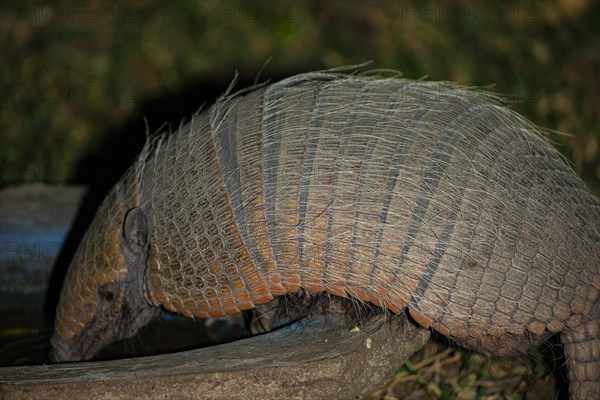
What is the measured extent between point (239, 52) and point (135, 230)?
484 cm

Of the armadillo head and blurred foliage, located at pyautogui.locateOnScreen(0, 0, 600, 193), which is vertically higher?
the armadillo head

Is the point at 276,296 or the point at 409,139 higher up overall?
the point at 409,139

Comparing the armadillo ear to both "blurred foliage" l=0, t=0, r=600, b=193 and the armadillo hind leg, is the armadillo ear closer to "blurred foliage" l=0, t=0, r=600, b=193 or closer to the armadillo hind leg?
the armadillo hind leg

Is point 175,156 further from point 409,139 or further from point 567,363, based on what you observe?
point 567,363

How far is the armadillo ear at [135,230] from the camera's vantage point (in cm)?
430

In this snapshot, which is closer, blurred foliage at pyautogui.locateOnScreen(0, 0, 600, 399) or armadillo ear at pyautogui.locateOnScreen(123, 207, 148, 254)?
armadillo ear at pyautogui.locateOnScreen(123, 207, 148, 254)

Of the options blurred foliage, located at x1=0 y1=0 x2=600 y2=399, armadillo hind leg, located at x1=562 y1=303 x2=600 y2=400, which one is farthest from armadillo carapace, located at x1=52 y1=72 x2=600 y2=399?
blurred foliage, located at x1=0 y1=0 x2=600 y2=399

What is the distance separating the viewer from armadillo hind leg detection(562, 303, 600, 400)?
3961 millimetres

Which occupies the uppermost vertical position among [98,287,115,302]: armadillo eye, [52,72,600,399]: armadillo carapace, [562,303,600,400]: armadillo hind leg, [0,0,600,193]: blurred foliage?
[52,72,600,399]: armadillo carapace

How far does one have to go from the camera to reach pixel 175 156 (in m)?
4.39

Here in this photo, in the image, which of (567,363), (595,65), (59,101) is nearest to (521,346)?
(567,363)

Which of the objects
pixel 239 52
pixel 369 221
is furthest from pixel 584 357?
pixel 239 52

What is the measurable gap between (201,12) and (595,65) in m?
4.25

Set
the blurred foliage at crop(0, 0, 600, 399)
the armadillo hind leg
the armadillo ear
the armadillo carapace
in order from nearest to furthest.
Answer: the armadillo carapace → the armadillo hind leg → the armadillo ear → the blurred foliage at crop(0, 0, 600, 399)
